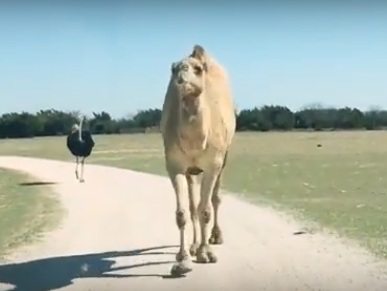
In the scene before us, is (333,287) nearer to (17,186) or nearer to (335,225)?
(335,225)

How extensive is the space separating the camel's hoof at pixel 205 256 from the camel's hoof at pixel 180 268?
0.55 m

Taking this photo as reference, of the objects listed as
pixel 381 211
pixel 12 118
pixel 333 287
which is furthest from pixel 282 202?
pixel 12 118

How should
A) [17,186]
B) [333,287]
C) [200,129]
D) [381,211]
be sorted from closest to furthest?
[333,287], [200,129], [381,211], [17,186]

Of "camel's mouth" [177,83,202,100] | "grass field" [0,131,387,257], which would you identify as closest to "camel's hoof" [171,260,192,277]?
"camel's mouth" [177,83,202,100]

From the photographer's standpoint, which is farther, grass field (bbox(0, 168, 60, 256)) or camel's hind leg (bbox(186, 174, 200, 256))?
grass field (bbox(0, 168, 60, 256))

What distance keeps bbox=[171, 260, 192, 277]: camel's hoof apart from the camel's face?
1551 mm

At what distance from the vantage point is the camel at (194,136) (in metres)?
8.73

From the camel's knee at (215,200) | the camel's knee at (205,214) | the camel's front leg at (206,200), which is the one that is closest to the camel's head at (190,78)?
the camel's front leg at (206,200)

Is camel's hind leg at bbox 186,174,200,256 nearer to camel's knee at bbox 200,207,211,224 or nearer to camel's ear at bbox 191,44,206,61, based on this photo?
camel's knee at bbox 200,207,211,224

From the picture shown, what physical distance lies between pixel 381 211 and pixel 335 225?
93.5 inches

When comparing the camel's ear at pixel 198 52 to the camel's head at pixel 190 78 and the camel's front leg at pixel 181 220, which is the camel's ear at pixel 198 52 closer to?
the camel's head at pixel 190 78

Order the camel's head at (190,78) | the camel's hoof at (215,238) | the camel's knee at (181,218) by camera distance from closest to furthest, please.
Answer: the camel's head at (190,78) < the camel's knee at (181,218) < the camel's hoof at (215,238)

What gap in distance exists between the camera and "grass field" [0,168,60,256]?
12.2 metres

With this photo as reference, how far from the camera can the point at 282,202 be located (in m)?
16.7
